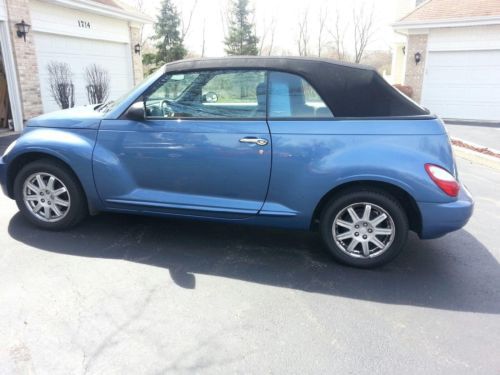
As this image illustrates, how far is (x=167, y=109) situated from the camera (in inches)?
153

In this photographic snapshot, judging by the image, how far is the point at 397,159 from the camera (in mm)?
3428

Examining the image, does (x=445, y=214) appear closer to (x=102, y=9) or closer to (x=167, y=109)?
(x=167, y=109)

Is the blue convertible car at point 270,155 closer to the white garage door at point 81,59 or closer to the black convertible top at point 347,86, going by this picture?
the black convertible top at point 347,86

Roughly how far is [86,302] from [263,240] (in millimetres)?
1780

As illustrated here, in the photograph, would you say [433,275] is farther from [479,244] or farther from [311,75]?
[311,75]

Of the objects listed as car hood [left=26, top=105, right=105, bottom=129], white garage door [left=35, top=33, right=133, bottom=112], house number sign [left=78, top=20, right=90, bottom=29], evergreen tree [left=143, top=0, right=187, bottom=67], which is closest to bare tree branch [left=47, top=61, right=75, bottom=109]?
white garage door [left=35, top=33, right=133, bottom=112]

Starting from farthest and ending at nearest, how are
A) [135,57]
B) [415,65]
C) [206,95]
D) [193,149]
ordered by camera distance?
1. [135,57]
2. [415,65]
3. [206,95]
4. [193,149]

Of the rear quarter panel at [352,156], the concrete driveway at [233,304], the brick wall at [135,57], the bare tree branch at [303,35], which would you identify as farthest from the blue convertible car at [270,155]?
the bare tree branch at [303,35]

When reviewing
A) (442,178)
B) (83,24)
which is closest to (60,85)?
(83,24)

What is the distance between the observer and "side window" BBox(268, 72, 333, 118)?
11.9 feet

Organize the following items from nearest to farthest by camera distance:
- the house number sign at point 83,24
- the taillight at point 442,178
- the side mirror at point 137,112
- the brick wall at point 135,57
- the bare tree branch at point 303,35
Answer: the taillight at point 442,178 → the side mirror at point 137,112 → the house number sign at point 83,24 → the brick wall at point 135,57 → the bare tree branch at point 303,35

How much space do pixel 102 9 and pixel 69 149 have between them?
34.7 ft

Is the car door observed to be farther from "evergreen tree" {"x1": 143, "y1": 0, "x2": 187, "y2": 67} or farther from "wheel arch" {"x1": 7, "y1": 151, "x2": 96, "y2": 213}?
"evergreen tree" {"x1": 143, "y1": 0, "x2": 187, "y2": 67}

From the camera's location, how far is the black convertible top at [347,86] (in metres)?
3.57
